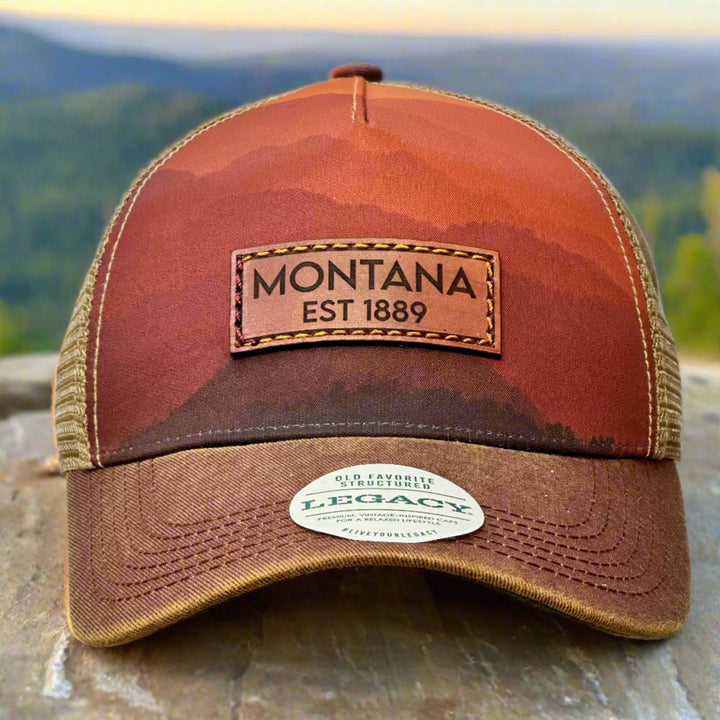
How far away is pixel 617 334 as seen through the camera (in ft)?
2.91

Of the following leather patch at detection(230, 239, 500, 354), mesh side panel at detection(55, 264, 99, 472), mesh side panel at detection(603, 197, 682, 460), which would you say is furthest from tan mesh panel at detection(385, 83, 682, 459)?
mesh side panel at detection(55, 264, 99, 472)

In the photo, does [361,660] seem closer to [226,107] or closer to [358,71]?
[358,71]

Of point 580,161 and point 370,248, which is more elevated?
point 580,161

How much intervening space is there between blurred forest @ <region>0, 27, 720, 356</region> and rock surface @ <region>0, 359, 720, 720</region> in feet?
5.32

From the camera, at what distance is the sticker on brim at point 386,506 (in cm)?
73

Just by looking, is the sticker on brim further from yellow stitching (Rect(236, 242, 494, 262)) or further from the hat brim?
yellow stitching (Rect(236, 242, 494, 262))

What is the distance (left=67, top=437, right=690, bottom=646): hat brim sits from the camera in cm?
73

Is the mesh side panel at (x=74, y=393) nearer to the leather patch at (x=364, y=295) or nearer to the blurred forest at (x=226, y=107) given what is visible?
the leather patch at (x=364, y=295)

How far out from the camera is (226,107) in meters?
2.57

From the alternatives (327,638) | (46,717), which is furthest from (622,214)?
(46,717)

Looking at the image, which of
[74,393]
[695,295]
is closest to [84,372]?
[74,393]

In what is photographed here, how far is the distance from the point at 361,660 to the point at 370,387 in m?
0.25

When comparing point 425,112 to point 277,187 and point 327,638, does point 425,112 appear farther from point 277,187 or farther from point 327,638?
point 327,638

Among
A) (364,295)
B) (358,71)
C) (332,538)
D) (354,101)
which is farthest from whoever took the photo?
(358,71)
